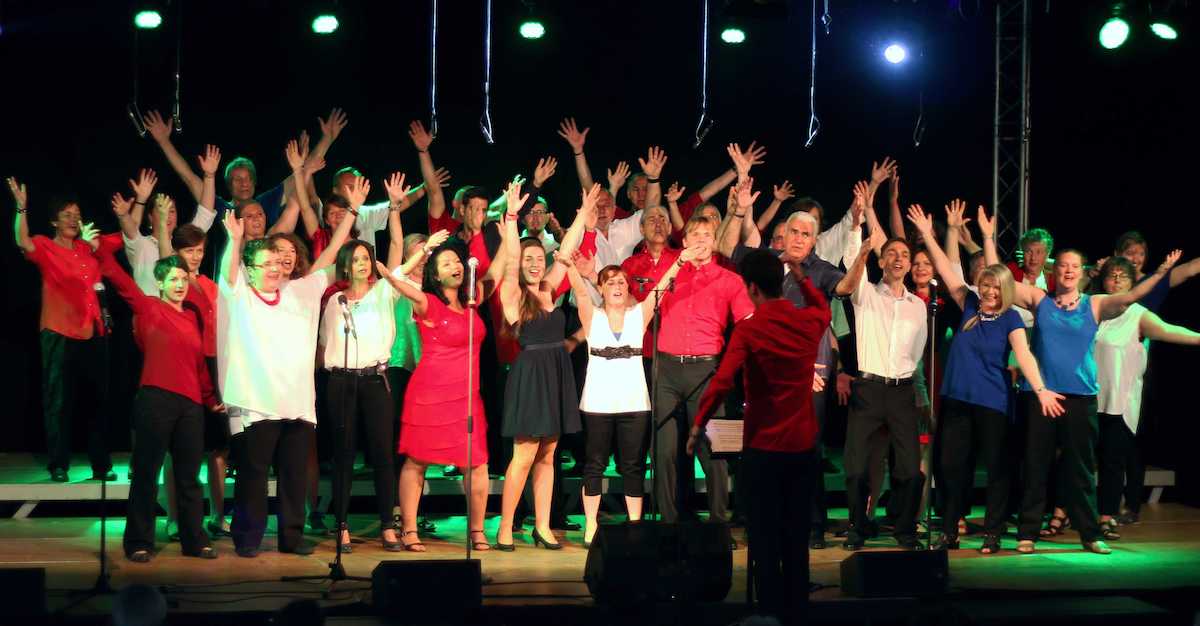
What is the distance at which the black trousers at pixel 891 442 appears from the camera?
309 inches

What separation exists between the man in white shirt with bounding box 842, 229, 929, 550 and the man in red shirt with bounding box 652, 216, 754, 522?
70 centimetres

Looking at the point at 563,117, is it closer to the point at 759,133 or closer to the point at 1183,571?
the point at 759,133

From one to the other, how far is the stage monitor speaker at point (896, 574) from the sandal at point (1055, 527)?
2127 mm

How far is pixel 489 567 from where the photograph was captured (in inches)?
281

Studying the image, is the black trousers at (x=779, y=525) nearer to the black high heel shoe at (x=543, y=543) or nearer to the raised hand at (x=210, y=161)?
the black high heel shoe at (x=543, y=543)

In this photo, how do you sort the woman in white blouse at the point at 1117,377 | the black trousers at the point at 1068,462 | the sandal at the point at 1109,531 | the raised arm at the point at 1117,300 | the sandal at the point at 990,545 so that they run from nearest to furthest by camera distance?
the sandal at the point at 990,545, the black trousers at the point at 1068,462, the raised arm at the point at 1117,300, the sandal at the point at 1109,531, the woman in white blouse at the point at 1117,377

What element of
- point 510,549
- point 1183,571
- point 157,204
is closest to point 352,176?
point 157,204

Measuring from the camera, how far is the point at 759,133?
34.7ft

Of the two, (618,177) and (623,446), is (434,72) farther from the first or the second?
(623,446)

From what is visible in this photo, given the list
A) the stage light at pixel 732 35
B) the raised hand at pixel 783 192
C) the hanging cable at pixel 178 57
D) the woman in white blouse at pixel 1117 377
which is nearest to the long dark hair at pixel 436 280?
the hanging cable at pixel 178 57

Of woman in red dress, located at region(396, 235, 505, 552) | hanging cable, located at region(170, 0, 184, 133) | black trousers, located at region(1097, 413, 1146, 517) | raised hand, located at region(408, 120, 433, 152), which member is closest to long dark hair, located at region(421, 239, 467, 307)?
woman in red dress, located at region(396, 235, 505, 552)

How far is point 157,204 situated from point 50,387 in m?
1.36

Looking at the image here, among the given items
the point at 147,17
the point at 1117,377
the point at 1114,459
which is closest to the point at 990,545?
the point at 1114,459

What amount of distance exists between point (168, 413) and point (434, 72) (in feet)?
12.1
